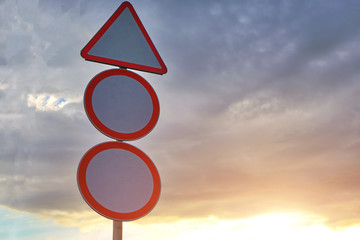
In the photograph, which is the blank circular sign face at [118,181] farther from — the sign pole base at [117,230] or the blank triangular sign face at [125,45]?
the blank triangular sign face at [125,45]

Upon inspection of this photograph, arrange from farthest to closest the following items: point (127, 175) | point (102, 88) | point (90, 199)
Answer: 1. point (102, 88)
2. point (127, 175)
3. point (90, 199)

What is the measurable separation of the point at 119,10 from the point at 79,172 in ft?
4.83

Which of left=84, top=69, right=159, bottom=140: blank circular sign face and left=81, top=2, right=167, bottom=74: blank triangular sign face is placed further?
left=81, top=2, right=167, bottom=74: blank triangular sign face

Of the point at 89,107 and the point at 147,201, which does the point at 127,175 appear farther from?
the point at 89,107

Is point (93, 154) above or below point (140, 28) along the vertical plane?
below

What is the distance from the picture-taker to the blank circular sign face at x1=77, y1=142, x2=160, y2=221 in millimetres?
2271

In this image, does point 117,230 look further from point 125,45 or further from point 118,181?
point 125,45

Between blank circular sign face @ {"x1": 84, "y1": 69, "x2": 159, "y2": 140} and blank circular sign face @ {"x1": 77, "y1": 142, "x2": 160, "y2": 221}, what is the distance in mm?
140

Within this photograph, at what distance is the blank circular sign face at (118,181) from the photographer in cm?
227

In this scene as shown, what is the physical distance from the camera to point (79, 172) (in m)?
2.27

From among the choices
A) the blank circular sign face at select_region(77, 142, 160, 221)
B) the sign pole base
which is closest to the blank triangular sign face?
the blank circular sign face at select_region(77, 142, 160, 221)

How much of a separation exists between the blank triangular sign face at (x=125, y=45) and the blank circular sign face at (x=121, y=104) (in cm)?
15

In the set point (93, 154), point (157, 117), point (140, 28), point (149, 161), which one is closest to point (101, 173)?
point (93, 154)

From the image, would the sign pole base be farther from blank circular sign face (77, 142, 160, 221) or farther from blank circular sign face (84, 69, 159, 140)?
blank circular sign face (84, 69, 159, 140)
